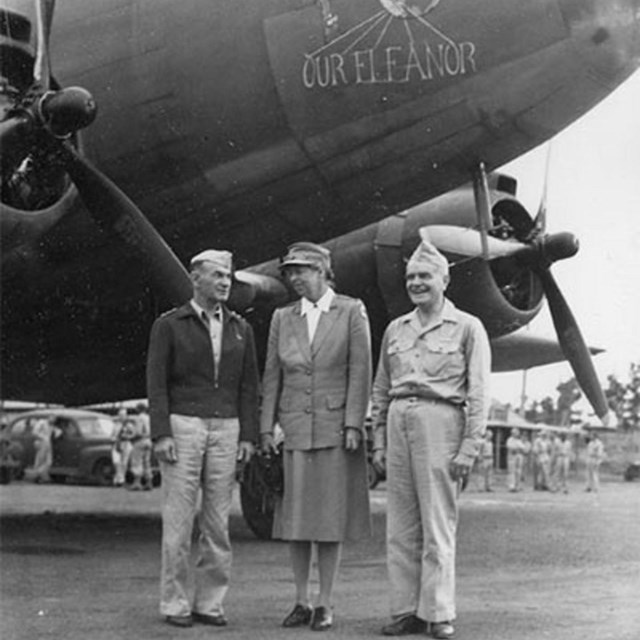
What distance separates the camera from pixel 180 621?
18.8ft

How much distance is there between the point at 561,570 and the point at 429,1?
13.8 ft

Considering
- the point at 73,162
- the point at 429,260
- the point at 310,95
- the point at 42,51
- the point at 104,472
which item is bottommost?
the point at 104,472

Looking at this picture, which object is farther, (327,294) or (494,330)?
(494,330)

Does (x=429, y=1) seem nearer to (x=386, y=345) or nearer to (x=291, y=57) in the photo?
(x=291, y=57)

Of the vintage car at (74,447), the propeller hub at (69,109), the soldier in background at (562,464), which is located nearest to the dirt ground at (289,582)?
the propeller hub at (69,109)

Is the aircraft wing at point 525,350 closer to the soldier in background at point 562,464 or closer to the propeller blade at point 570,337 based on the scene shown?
the propeller blade at point 570,337

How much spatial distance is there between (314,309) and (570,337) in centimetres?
654

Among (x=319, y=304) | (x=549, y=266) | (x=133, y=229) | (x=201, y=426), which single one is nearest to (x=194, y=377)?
(x=201, y=426)

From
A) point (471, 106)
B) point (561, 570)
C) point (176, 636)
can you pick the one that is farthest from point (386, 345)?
point (561, 570)

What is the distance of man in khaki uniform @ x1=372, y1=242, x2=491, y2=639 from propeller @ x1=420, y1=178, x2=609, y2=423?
5869mm

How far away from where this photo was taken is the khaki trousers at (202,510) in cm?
586

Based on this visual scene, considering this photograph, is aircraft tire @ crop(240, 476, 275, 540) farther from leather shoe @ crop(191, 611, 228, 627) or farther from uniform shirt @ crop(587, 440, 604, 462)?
uniform shirt @ crop(587, 440, 604, 462)

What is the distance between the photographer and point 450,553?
568 centimetres

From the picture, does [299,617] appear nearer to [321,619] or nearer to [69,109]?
[321,619]
